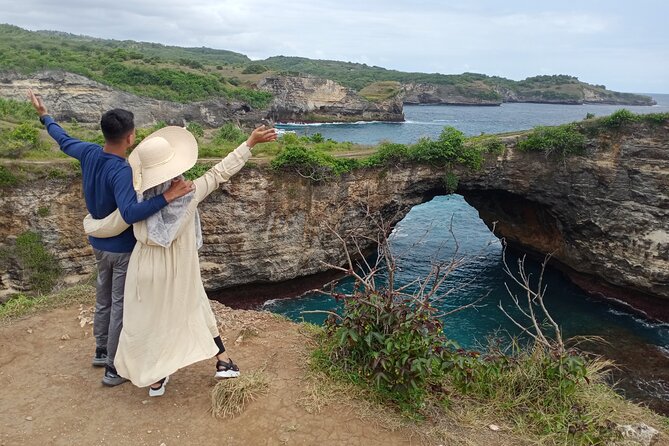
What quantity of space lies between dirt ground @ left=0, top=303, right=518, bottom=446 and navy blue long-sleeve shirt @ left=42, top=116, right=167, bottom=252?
1503 millimetres

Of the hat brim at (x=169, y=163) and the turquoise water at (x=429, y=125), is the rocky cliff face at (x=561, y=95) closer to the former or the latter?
the turquoise water at (x=429, y=125)

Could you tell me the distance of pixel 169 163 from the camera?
3912 mm

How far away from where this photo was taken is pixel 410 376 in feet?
15.1

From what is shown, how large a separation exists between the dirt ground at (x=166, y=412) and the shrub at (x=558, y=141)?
53.2ft

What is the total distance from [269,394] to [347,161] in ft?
44.8

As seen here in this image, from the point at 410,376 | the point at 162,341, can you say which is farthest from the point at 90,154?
the point at 410,376

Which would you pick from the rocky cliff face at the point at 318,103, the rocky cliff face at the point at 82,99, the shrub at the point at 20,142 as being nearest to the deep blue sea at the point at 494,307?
the shrub at the point at 20,142

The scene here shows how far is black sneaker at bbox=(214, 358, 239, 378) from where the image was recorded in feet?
15.5

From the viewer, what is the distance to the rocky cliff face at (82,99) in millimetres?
42312

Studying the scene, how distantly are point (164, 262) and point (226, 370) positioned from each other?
1.37m

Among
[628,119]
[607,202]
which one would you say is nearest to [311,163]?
[607,202]

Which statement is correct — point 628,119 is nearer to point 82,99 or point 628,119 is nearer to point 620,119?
point 620,119

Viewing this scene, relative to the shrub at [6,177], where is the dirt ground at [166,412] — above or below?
below

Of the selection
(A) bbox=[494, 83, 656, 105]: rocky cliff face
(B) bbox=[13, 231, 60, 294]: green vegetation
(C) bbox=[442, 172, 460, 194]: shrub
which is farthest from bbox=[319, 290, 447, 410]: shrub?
(A) bbox=[494, 83, 656, 105]: rocky cliff face
